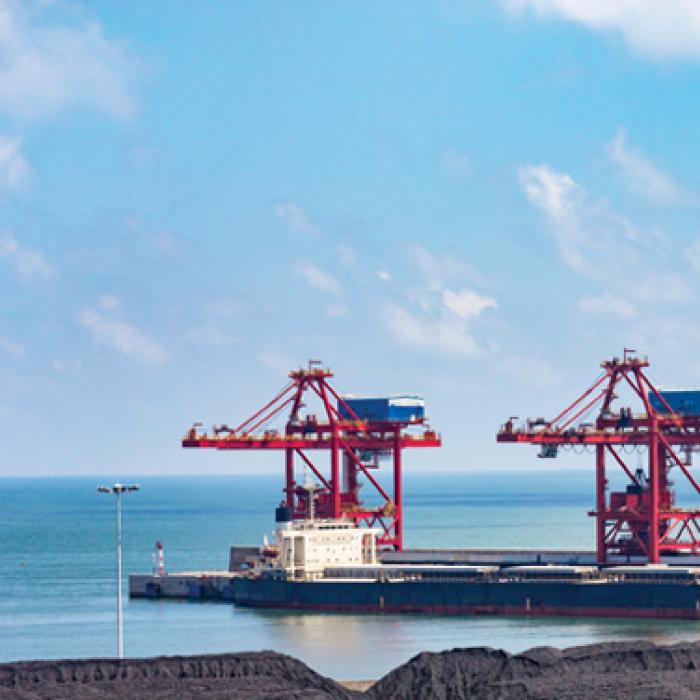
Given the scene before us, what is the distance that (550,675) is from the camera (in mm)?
42312

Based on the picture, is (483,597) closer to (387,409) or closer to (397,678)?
(387,409)

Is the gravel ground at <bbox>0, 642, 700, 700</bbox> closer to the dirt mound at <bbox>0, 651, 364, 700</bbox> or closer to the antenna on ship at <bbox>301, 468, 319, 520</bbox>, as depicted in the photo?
the dirt mound at <bbox>0, 651, 364, 700</bbox>

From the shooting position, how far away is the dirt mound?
4019 centimetres

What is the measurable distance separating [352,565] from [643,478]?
13.5m

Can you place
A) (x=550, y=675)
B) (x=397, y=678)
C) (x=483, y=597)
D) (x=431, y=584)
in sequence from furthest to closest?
(x=431, y=584)
(x=483, y=597)
(x=397, y=678)
(x=550, y=675)

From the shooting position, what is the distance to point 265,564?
299 ft

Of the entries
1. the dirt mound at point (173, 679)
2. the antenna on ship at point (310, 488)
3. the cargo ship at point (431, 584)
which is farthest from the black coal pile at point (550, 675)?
the antenna on ship at point (310, 488)

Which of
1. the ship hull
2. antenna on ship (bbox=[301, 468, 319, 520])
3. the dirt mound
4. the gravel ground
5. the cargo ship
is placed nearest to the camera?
the dirt mound

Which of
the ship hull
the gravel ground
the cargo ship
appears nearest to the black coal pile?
the gravel ground

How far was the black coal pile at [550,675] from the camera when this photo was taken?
41125 mm

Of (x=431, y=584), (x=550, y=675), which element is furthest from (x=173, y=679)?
(x=431, y=584)

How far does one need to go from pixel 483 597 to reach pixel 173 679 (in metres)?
42.4

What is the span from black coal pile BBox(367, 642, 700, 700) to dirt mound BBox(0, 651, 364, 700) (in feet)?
4.51

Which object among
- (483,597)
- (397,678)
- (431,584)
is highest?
(431,584)
